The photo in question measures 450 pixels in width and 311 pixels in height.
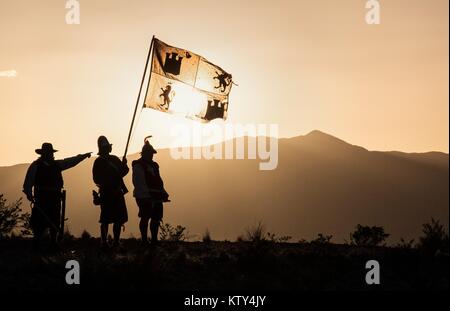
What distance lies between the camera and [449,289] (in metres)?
11.9

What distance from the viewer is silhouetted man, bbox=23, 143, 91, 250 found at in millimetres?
16203

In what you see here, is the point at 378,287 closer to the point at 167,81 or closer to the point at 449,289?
the point at 449,289

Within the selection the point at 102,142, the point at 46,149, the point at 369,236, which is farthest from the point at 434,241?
the point at 46,149

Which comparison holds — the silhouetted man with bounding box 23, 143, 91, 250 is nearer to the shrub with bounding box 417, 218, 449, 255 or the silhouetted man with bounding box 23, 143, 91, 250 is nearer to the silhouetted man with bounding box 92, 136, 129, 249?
the silhouetted man with bounding box 92, 136, 129, 249

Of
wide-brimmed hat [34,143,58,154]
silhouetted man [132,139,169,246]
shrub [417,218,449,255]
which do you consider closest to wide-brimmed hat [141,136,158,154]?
silhouetted man [132,139,169,246]

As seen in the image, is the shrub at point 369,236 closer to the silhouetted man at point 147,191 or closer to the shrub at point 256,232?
the shrub at point 256,232

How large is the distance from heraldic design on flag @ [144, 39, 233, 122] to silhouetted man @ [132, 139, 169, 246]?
1.49 m

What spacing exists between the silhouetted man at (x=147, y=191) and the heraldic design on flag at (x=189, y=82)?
4.90 ft

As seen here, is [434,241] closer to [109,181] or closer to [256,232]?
[256,232]

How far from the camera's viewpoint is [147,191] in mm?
16812

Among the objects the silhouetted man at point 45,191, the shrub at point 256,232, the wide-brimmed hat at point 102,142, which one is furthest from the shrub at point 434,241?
the silhouetted man at point 45,191

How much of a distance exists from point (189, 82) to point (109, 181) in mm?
4066
